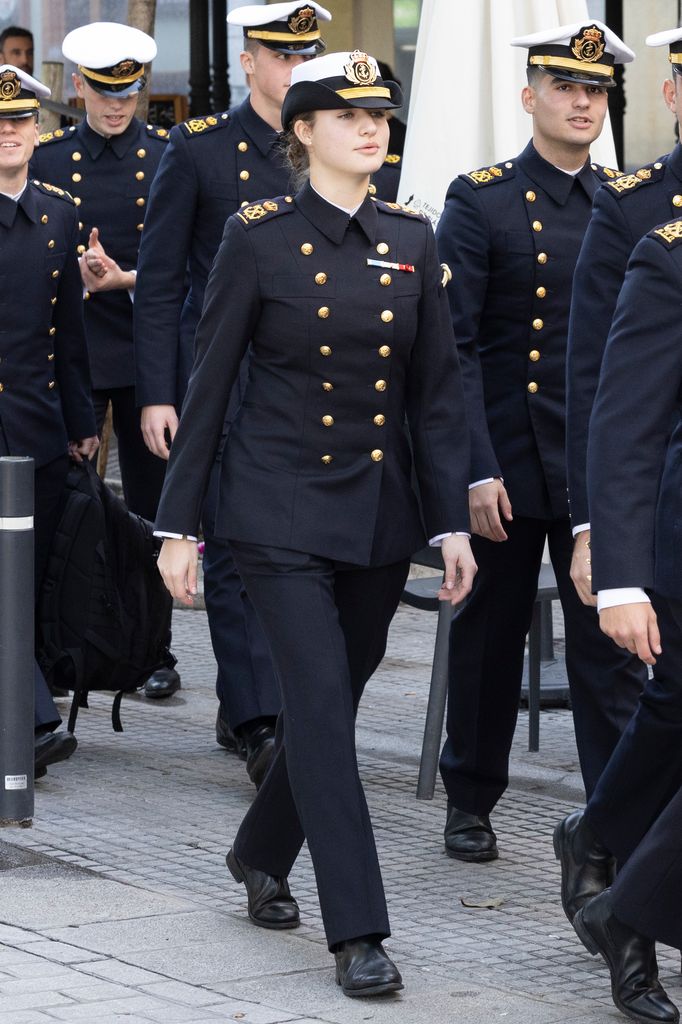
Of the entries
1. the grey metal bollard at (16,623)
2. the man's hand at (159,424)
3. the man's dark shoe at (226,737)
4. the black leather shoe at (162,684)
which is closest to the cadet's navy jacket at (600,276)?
the grey metal bollard at (16,623)

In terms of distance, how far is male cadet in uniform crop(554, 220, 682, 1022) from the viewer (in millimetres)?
3984

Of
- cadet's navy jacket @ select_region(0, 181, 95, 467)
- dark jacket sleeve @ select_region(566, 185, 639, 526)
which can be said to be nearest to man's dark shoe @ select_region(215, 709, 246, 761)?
cadet's navy jacket @ select_region(0, 181, 95, 467)

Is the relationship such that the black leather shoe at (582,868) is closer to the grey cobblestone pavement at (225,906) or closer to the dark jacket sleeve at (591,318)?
→ the grey cobblestone pavement at (225,906)

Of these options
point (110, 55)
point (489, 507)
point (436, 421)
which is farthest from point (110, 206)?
point (436, 421)

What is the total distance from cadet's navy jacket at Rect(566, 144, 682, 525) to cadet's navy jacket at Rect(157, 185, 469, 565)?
0.29 meters

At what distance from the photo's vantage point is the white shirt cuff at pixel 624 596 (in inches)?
157

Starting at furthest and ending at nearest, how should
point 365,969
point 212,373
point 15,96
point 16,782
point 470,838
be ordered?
point 15,96 → point 16,782 → point 470,838 → point 212,373 → point 365,969

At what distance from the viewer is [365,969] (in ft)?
14.2

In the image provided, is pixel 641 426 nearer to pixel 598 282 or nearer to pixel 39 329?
pixel 598 282

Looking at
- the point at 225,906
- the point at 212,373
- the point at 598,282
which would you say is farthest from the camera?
the point at 225,906

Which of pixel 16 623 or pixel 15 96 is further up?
pixel 15 96

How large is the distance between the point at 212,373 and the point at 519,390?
3.61 ft

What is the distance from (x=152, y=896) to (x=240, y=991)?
0.73 metres

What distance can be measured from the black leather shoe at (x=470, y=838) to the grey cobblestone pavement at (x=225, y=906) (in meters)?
0.05
